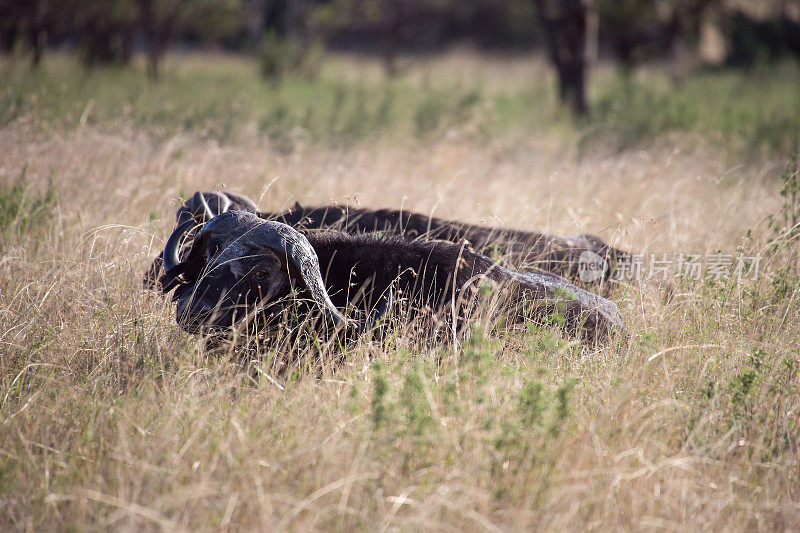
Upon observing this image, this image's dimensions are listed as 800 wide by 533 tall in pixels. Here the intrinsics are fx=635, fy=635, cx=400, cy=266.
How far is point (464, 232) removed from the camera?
465 centimetres

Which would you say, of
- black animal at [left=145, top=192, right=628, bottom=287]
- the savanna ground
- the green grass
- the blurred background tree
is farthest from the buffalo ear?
the blurred background tree

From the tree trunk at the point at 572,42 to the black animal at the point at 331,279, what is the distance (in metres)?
9.43

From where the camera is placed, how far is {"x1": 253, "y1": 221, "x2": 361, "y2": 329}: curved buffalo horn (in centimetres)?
319

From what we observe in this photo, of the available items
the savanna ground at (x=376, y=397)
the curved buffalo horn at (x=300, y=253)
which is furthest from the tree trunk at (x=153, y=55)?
the curved buffalo horn at (x=300, y=253)

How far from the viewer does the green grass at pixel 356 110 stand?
7.74m

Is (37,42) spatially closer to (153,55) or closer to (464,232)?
(153,55)

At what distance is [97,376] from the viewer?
3.15 m

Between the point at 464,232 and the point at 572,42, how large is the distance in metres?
9.51

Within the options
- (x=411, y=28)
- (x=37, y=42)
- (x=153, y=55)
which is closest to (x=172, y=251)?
(x=37, y=42)

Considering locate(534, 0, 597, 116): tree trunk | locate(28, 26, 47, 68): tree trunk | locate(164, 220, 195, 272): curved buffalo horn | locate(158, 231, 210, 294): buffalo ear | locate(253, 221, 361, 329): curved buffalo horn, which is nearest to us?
locate(253, 221, 361, 329): curved buffalo horn

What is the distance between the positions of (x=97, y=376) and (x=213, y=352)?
563mm

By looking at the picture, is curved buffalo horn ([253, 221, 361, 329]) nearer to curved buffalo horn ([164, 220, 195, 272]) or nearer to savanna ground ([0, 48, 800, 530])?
savanna ground ([0, 48, 800, 530])

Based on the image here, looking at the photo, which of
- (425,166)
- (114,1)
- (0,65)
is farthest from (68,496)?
(114,1)

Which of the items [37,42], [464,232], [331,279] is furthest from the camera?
[37,42]
